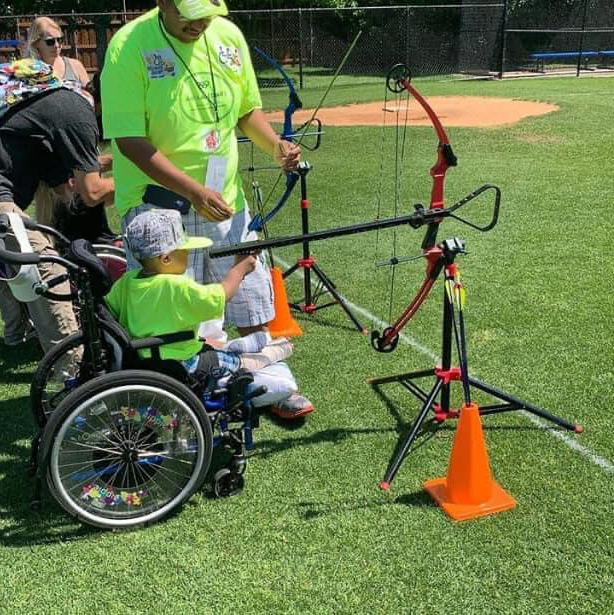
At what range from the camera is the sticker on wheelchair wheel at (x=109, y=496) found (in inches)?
108

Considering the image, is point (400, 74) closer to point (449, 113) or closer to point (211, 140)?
point (211, 140)

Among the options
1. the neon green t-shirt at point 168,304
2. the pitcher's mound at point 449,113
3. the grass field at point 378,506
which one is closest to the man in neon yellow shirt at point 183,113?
the neon green t-shirt at point 168,304

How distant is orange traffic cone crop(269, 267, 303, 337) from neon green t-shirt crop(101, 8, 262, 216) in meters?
1.55

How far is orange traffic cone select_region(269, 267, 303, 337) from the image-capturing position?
464 cm

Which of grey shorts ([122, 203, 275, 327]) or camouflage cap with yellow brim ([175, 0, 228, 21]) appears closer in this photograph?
camouflage cap with yellow brim ([175, 0, 228, 21])

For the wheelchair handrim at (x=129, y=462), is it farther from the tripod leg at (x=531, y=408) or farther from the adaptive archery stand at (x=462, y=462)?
the tripod leg at (x=531, y=408)

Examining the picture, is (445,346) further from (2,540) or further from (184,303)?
(2,540)

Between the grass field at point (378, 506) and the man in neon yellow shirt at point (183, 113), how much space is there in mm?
1069

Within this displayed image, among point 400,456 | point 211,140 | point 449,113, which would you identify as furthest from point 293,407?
point 449,113

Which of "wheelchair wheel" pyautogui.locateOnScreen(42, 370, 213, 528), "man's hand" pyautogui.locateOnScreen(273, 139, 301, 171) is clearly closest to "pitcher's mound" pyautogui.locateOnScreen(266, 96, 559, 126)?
"man's hand" pyautogui.locateOnScreen(273, 139, 301, 171)

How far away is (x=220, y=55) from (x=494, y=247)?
3.78 metres

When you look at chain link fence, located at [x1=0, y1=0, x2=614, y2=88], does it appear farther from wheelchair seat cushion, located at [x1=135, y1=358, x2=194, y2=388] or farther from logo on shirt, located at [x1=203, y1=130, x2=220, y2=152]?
wheelchair seat cushion, located at [x1=135, y1=358, x2=194, y2=388]

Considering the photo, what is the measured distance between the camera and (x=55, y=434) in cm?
249

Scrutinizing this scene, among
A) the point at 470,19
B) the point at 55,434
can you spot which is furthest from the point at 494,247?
the point at 470,19
